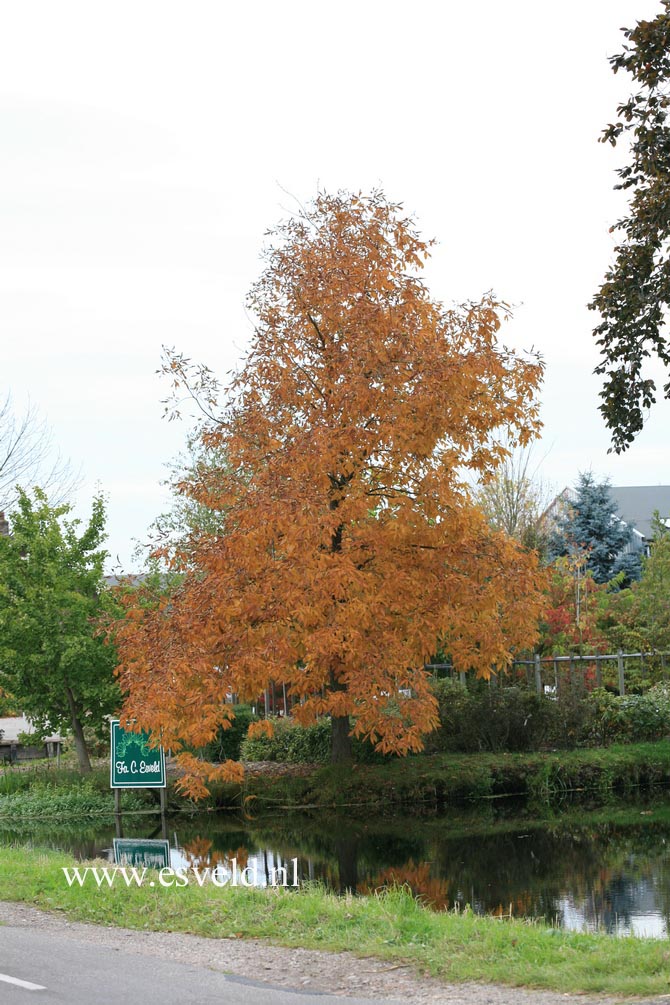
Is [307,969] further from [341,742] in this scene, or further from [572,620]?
[572,620]

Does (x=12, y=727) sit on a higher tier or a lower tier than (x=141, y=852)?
higher

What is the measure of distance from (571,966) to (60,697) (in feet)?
63.5

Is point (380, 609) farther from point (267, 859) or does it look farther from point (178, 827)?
point (178, 827)

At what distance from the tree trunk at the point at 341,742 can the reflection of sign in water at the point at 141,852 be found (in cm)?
507

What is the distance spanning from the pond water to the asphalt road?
4.38m

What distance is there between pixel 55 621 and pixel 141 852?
8314mm

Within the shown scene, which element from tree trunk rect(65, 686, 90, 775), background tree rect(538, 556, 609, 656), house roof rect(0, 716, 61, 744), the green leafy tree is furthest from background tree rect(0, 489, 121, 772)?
the green leafy tree

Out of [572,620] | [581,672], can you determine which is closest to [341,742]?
[581,672]

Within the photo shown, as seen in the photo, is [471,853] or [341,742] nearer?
[471,853]

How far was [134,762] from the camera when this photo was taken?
21.5m

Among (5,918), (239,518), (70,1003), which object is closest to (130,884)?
(5,918)

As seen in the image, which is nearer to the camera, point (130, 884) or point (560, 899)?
point (130, 884)

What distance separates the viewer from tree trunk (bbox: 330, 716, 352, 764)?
23.7m

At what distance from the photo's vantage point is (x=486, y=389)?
64.0ft
